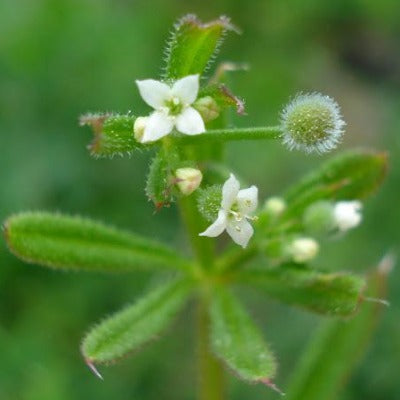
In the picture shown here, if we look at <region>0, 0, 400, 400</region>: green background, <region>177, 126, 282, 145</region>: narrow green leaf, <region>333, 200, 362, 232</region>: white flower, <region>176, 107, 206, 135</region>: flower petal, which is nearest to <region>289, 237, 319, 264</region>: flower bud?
<region>333, 200, 362, 232</region>: white flower

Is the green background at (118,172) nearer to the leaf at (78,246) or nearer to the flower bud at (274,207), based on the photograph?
the leaf at (78,246)

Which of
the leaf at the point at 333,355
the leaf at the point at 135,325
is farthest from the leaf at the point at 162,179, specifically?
the leaf at the point at 333,355

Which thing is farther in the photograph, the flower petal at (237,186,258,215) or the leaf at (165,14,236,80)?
the leaf at (165,14,236,80)

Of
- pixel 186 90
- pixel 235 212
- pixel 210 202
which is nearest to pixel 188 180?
pixel 210 202

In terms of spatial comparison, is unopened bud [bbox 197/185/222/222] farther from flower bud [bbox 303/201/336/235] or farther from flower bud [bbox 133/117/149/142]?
flower bud [bbox 303/201/336/235]

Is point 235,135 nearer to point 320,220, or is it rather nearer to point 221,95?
point 221,95

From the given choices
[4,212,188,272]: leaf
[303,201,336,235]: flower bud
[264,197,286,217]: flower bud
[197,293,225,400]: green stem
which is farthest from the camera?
[197,293,225,400]: green stem
